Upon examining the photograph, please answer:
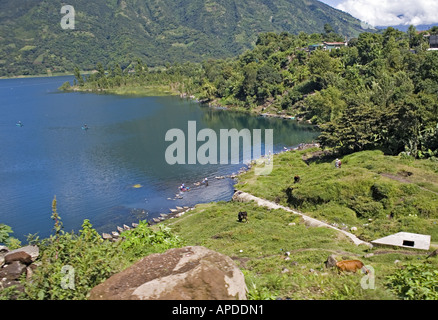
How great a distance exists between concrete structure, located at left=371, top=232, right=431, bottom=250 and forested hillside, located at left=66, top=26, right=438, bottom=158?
20369 millimetres

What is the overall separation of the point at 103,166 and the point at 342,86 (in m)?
53.8

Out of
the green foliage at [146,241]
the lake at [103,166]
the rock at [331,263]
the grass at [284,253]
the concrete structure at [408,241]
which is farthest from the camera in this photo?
the lake at [103,166]

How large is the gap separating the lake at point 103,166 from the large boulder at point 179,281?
2770 centimetres

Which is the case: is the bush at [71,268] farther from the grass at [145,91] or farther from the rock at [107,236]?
the grass at [145,91]

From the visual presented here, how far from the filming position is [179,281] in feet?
31.3

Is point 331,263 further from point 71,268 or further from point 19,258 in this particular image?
point 19,258

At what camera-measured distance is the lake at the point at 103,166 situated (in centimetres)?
4128

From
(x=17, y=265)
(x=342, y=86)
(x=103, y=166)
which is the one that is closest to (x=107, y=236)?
(x=17, y=265)

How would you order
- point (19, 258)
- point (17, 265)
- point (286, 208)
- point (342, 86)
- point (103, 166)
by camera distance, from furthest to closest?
point (342, 86)
point (103, 166)
point (286, 208)
point (19, 258)
point (17, 265)

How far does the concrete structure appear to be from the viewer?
689 inches

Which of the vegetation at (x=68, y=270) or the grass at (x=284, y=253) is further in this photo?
the grass at (x=284, y=253)

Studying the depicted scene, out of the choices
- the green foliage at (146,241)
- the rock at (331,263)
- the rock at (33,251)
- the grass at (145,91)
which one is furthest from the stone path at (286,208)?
the grass at (145,91)
